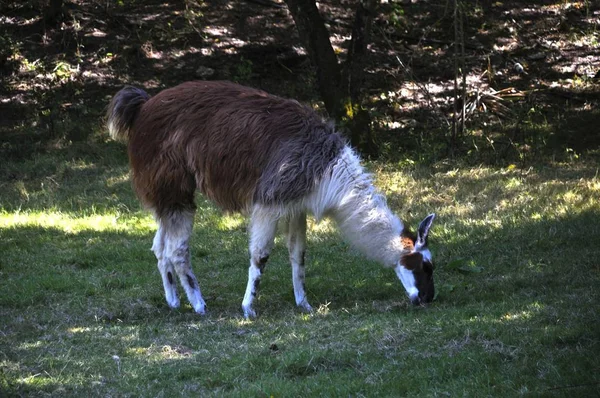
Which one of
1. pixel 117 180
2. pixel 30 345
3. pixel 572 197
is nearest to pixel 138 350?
pixel 30 345

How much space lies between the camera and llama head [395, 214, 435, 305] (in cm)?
772

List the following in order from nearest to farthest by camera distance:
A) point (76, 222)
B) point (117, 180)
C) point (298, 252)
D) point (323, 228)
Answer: point (298, 252) < point (323, 228) < point (76, 222) < point (117, 180)

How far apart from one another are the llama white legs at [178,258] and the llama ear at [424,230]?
202cm

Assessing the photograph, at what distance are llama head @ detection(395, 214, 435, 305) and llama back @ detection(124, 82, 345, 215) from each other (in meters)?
1.00

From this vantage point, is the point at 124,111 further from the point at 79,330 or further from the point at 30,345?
the point at 30,345


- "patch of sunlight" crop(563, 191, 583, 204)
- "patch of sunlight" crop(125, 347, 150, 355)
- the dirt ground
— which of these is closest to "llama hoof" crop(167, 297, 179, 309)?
"patch of sunlight" crop(125, 347, 150, 355)

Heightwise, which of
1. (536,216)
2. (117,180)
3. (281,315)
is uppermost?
(281,315)

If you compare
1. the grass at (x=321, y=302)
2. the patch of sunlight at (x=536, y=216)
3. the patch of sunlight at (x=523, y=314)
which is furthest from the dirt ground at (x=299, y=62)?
the patch of sunlight at (x=523, y=314)

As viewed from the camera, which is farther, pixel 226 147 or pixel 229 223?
pixel 229 223

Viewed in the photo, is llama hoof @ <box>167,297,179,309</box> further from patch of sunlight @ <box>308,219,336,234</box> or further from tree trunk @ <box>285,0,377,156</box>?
tree trunk @ <box>285,0,377,156</box>

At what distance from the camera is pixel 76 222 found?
10.9m

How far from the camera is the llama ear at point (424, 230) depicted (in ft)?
25.4

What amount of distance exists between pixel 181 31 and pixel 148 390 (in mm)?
12156

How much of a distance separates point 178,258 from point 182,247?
0.11 m
